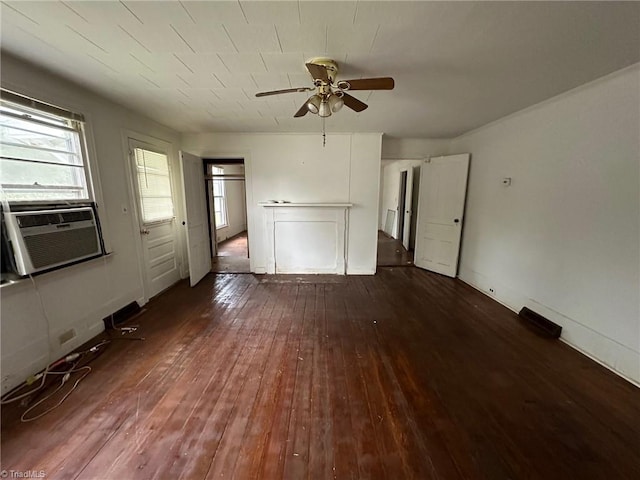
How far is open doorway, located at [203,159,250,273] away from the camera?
15.1 ft

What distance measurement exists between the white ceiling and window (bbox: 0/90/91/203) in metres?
0.36

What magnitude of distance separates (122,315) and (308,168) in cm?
321

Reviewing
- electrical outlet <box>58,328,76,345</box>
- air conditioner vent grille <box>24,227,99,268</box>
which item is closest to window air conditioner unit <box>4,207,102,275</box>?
air conditioner vent grille <box>24,227,99,268</box>

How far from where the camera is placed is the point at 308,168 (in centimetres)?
425

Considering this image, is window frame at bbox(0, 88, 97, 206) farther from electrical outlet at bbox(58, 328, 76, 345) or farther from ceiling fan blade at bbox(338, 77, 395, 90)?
ceiling fan blade at bbox(338, 77, 395, 90)

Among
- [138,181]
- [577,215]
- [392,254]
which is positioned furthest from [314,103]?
[392,254]

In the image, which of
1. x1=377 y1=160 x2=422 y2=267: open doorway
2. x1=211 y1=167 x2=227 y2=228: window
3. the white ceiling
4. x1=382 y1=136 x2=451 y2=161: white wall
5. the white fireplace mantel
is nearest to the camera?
the white ceiling

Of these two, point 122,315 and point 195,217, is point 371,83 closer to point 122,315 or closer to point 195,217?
point 195,217

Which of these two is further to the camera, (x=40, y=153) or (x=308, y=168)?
(x=308, y=168)

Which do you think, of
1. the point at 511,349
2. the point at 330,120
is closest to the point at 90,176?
the point at 330,120

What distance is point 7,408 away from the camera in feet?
5.49

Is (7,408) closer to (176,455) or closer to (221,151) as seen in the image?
(176,455)

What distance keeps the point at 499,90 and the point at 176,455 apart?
374cm

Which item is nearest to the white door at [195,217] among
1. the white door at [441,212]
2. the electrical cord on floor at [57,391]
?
the electrical cord on floor at [57,391]
